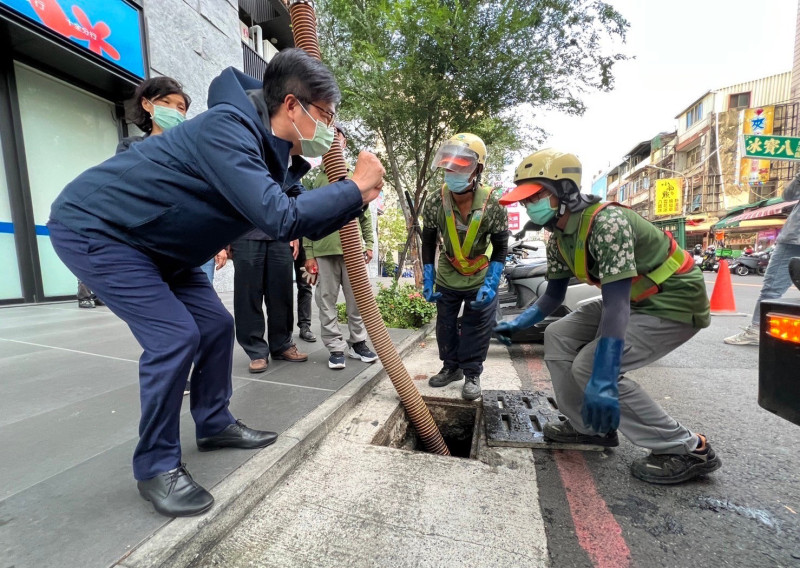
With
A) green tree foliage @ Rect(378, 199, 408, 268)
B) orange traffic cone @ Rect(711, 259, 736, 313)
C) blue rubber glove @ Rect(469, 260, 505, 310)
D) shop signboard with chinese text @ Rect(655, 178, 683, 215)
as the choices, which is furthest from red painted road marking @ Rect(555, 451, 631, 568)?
shop signboard with chinese text @ Rect(655, 178, 683, 215)

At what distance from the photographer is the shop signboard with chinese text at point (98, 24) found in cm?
495

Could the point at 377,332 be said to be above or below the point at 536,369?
above

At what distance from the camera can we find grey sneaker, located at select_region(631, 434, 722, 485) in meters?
1.84

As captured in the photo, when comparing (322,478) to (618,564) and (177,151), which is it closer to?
(618,564)

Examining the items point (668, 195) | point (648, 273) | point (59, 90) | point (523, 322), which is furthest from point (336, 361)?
point (668, 195)

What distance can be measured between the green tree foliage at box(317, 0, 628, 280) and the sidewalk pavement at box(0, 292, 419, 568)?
12.5 ft

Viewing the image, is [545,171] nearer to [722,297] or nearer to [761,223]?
[722,297]

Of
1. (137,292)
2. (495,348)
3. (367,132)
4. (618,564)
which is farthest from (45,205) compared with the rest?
(618,564)

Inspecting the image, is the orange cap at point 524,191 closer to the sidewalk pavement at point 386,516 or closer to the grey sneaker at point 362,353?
the sidewalk pavement at point 386,516

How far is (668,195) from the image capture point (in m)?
30.6

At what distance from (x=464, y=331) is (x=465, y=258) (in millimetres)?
566

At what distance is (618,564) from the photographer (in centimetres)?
138

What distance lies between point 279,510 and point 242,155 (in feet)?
4.46

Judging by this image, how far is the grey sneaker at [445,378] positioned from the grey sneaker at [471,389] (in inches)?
8.6
